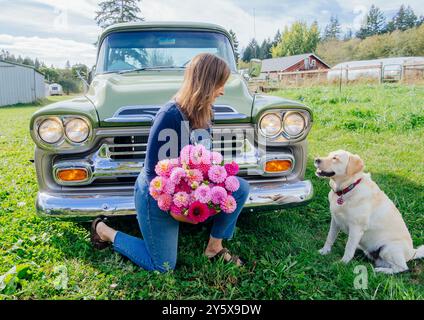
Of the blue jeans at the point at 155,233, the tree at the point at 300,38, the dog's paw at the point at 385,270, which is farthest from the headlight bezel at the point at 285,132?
the tree at the point at 300,38

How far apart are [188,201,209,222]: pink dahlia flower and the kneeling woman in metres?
0.27

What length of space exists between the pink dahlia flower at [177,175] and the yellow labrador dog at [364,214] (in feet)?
3.78

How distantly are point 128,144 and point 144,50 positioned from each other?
153 centimetres

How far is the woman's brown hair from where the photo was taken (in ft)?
7.52

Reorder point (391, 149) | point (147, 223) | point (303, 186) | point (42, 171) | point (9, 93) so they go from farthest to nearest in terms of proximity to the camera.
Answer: point (9, 93), point (391, 149), point (303, 186), point (42, 171), point (147, 223)

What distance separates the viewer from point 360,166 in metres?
2.72

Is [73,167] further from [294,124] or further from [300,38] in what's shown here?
[300,38]

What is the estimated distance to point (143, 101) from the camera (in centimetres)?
271

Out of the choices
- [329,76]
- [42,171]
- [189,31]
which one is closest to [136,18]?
[189,31]

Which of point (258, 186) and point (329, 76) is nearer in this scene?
point (258, 186)

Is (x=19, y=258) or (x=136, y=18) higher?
(x=136, y=18)

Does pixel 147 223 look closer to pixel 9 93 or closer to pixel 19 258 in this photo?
pixel 19 258

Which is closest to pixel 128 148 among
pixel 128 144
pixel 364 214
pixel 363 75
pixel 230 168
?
pixel 128 144
